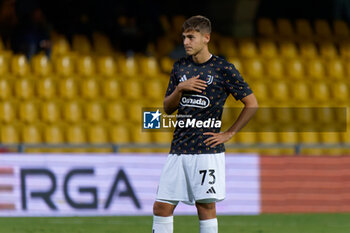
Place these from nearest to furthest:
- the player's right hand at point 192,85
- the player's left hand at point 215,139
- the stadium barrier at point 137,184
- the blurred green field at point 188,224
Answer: the player's right hand at point 192,85, the player's left hand at point 215,139, the blurred green field at point 188,224, the stadium barrier at point 137,184

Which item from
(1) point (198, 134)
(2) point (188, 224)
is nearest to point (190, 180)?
(1) point (198, 134)

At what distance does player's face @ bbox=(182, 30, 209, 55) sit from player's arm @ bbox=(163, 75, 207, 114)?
200 millimetres

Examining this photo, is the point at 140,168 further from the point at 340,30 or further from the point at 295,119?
the point at 340,30

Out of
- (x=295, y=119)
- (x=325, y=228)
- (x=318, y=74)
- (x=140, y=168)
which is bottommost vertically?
(x=325, y=228)

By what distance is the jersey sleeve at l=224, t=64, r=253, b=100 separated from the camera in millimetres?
5445

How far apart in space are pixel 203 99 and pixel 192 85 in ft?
0.51

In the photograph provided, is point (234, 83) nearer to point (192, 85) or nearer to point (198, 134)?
point (192, 85)

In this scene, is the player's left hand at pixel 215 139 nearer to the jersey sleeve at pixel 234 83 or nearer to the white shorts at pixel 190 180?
the white shorts at pixel 190 180

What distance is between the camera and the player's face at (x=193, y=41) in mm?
5355

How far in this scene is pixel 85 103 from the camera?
1309 centimetres

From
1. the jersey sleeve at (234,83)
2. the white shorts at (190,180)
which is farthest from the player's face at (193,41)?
the white shorts at (190,180)

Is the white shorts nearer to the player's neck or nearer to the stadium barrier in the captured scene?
the player's neck

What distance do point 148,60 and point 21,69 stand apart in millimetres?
2430

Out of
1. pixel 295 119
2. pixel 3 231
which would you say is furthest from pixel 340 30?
pixel 3 231
